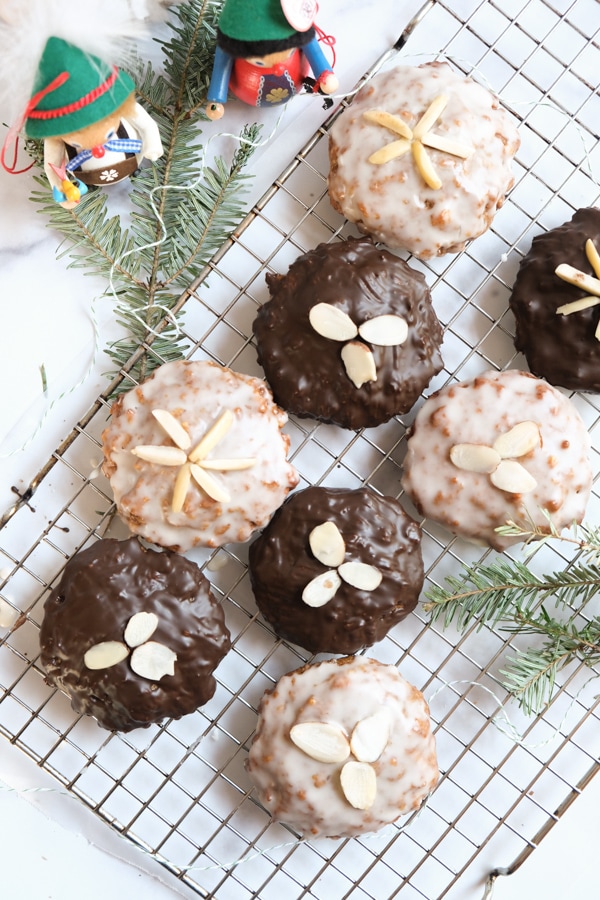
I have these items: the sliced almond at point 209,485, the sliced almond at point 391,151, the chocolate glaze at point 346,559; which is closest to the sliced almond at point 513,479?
the chocolate glaze at point 346,559

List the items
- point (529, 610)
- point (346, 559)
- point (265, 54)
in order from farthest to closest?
point (529, 610), point (346, 559), point (265, 54)

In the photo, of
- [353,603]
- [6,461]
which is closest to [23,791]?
[6,461]

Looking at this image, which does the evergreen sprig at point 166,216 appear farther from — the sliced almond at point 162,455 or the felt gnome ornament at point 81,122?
the sliced almond at point 162,455

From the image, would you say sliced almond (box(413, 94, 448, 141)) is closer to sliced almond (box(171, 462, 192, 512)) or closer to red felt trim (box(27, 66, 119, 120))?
red felt trim (box(27, 66, 119, 120))

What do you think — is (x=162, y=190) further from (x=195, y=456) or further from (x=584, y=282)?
(x=584, y=282)

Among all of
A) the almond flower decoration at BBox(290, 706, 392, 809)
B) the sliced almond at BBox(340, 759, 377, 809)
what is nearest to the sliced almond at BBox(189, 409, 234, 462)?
the almond flower decoration at BBox(290, 706, 392, 809)

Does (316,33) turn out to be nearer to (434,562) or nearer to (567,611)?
(434,562)

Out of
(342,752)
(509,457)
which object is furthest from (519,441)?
(342,752)
